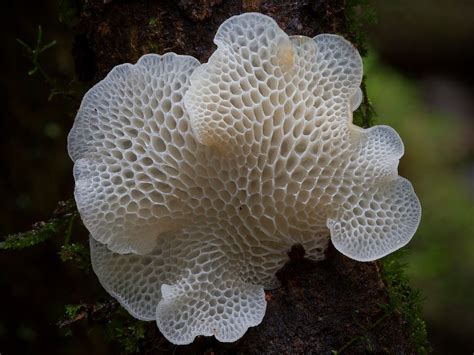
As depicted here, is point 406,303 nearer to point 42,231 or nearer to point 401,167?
point 42,231

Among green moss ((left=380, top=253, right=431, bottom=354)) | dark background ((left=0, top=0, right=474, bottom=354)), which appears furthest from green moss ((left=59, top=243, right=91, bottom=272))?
green moss ((left=380, top=253, right=431, bottom=354))

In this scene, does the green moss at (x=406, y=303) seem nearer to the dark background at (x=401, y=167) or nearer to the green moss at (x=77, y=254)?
the dark background at (x=401, y=167)

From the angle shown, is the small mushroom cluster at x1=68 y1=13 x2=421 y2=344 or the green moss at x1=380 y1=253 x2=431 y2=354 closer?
the small mushroom cluster at x1=68 y1=13 x2=421 y2=344

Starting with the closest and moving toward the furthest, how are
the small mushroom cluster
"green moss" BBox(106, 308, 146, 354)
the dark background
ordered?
the small mushroom cluster → "green moss" BBox(106, 308, 146, 354) → the dark background

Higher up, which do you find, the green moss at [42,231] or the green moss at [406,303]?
the green moss at [406,303]

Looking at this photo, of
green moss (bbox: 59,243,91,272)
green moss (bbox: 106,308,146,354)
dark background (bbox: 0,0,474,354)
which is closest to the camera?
green moss (bbox: 106,308,146,354)

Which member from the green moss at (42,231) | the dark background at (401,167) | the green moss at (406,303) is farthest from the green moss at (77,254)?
the green moss at (406,303)

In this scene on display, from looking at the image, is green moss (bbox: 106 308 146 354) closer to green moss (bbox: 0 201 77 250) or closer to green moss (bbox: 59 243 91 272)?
green moss (bbox: 59 243 91 272)
